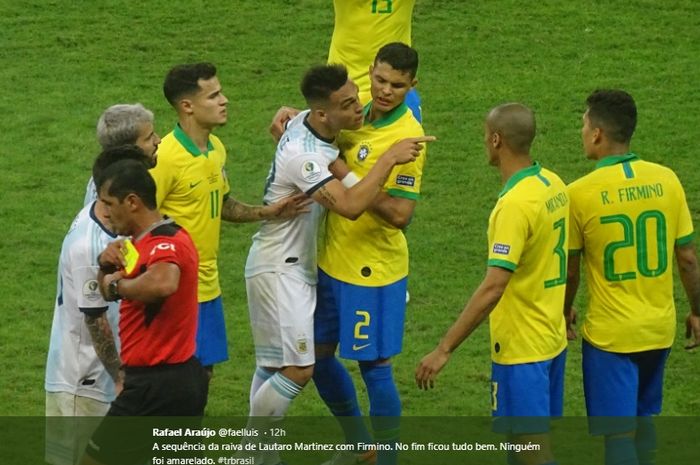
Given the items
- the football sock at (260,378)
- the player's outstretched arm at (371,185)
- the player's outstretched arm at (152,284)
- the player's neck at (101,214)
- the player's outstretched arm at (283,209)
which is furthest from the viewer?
the football sock at (260,378)

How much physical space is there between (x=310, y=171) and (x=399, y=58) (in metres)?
0.79

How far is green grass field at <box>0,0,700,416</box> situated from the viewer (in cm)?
1041

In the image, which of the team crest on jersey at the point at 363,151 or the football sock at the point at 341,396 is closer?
the team crest on jersey at the point at 363,151

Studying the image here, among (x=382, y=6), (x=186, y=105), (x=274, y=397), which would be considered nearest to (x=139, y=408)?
(x=274, y=397)

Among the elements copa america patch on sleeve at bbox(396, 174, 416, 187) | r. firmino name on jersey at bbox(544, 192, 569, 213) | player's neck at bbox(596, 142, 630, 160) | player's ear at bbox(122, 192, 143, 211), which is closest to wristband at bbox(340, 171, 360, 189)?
copa america patch on sleeve at bbox(396, 174, 416, 187)

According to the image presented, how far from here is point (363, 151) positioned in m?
8.48

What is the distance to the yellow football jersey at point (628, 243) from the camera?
7691 millimetres

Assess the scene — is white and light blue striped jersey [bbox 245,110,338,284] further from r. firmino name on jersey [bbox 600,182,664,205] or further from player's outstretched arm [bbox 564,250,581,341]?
r. firmino name on jersey [bbox 600,182,664,205]

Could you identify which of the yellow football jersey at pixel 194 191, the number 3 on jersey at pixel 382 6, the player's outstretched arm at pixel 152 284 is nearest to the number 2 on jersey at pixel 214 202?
the yellow football jersey at pixel 194 191

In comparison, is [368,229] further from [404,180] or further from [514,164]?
[514,164]

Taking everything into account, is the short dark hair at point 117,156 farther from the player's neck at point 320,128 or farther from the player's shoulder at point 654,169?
the player's shoulder at point 654,169

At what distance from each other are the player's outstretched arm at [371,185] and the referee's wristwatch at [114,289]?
1520 millimetres

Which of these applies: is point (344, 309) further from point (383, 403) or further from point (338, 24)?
point (338, 24)

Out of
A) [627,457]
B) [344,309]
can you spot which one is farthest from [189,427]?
[627,457]
